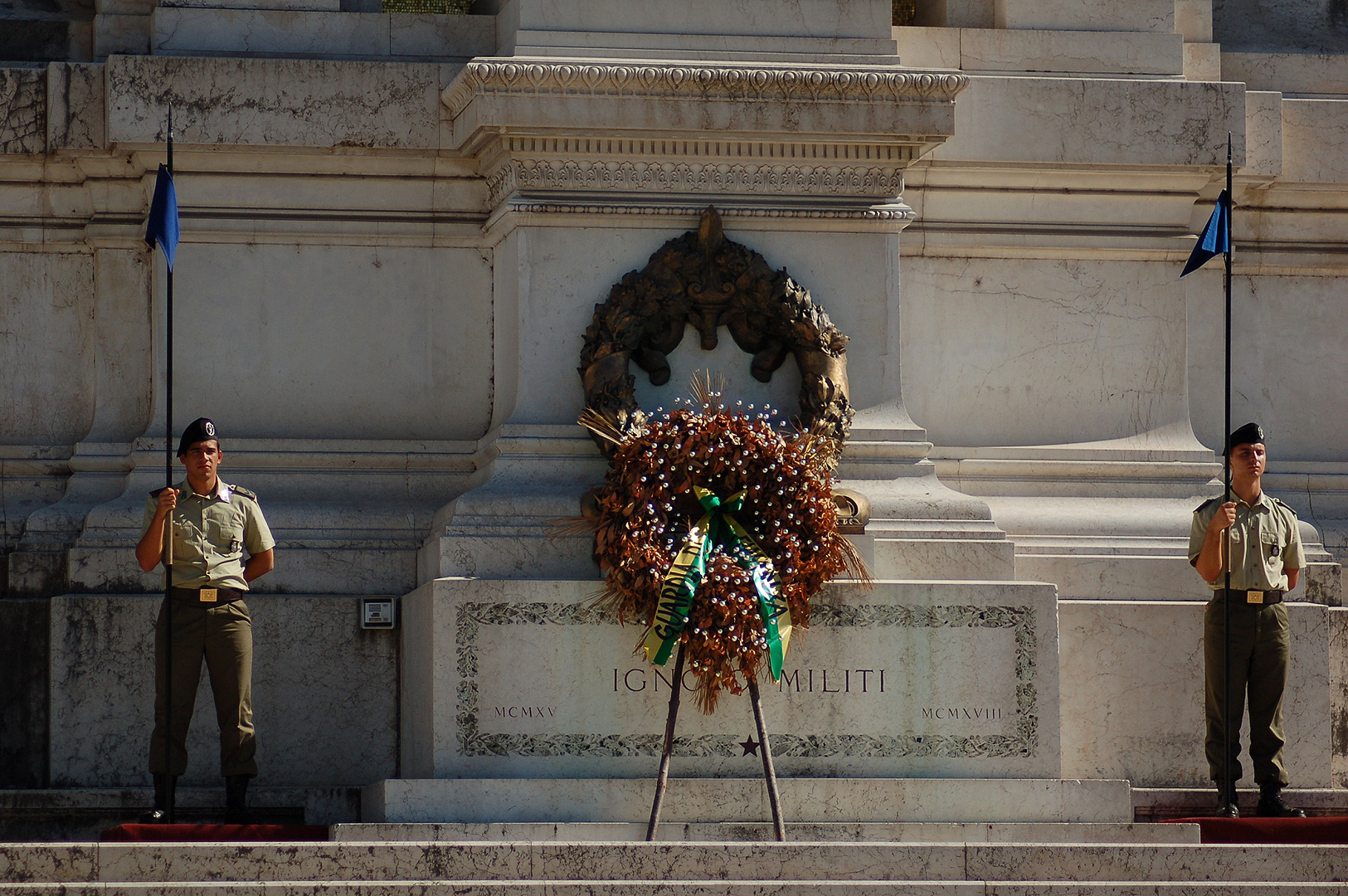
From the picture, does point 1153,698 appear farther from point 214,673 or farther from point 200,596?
point 200,596

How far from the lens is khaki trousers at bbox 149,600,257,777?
38.9ft

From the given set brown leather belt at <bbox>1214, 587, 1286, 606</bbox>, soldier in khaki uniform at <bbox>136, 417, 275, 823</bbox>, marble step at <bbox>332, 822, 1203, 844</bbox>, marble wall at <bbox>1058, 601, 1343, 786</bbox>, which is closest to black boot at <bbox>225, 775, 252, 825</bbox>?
soldier in khaki uniform at <bbox>136, 417, 275, 823</bbox>

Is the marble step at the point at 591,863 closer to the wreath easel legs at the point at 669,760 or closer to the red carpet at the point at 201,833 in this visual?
the red carpet at the point at 201,833

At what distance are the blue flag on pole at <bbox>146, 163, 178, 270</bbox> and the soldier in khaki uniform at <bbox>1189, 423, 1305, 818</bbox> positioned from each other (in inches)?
233

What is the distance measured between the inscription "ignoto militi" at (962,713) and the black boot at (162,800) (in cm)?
403

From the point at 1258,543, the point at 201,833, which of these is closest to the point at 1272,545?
the point at 1258,543

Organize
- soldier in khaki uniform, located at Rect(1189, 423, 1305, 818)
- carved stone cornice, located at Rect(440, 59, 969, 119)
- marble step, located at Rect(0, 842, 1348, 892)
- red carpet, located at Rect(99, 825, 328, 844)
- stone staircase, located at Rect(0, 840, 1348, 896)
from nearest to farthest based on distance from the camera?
1. stone staircase, located at Rect(0, 840, 1348, 896)
2. marble step, located at Rect(0, 842, 1348, 892)
3. red carpet, located at Rect(99, 825, 328, 844)
4. soldier in khaki uniform, located at Rect(1189, 423, 1305, 818)
5. carved stone cornice, located at Rect(440, 59, 969, 119)

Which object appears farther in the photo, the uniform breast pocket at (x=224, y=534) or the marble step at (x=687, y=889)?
the uniform breast pocket at (x=224, y=534)

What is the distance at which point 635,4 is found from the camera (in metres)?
13.2

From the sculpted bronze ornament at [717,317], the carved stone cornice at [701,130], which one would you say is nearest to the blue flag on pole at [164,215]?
the carved stone cornice at [701,130]

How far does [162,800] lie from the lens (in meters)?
11.8

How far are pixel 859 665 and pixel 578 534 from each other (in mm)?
1721

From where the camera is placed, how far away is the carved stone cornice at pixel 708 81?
1268 cm

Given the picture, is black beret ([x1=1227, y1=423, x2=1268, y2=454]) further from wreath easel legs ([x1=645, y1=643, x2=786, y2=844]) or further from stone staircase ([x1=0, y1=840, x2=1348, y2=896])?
wreath easel legs ([x1=645, y1=643, x2=786, y2=844])
